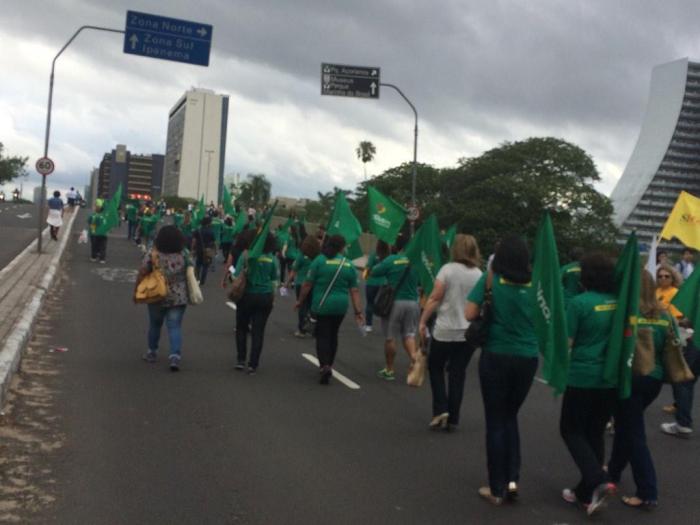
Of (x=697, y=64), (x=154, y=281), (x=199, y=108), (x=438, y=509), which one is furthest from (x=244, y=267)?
(x=199, y=108)

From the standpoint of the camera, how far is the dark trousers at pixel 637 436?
5715mm

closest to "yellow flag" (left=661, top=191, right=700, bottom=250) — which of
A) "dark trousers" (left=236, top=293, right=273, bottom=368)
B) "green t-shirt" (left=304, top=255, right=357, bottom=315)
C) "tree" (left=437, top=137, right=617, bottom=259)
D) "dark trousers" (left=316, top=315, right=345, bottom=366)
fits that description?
"green t-shirt" (left=304, top=255, right=357, bottom=315)

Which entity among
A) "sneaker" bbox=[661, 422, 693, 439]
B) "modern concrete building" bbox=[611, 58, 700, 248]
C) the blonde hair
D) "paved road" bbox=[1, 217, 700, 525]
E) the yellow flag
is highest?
"modern concrete building" bbox=[611, 58, 700, 248]

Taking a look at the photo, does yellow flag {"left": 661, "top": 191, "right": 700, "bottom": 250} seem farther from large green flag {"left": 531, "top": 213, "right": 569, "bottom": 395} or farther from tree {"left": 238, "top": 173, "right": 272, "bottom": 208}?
tree {"left": 238, "top": 173, "right": 272, "bottom": 208}

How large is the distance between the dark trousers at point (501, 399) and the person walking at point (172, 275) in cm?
505

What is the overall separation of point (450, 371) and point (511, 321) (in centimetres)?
197

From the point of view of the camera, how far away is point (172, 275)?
9.76m

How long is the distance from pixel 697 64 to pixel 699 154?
11.5 m

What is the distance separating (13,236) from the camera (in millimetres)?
31359

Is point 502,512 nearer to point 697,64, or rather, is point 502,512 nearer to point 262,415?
point 262,415

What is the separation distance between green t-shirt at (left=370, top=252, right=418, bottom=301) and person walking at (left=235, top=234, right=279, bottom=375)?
4.12ft

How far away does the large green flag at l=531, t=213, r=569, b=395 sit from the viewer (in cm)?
521

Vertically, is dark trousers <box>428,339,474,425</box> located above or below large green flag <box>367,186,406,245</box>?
below

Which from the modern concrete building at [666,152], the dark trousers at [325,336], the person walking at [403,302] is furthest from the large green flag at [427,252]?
the modern concrete building at [666,152]
